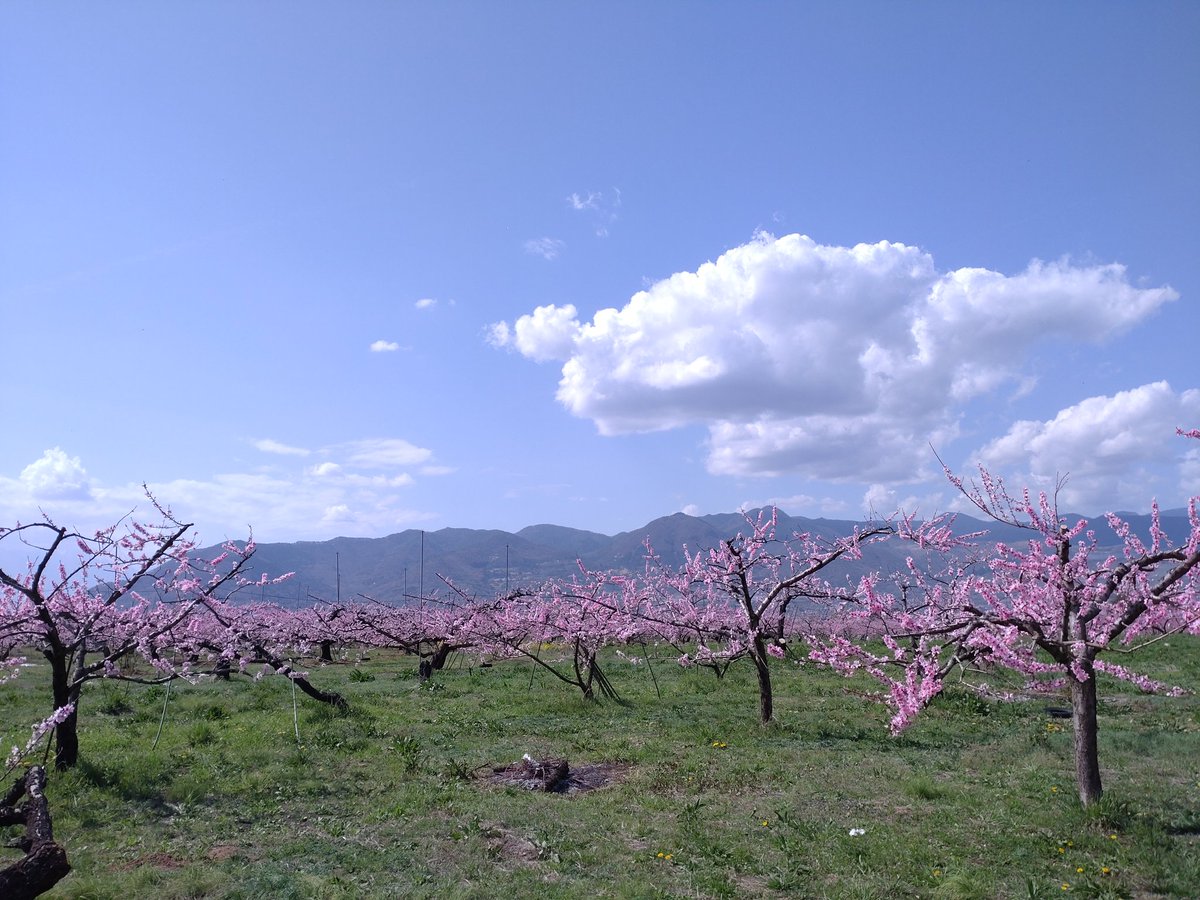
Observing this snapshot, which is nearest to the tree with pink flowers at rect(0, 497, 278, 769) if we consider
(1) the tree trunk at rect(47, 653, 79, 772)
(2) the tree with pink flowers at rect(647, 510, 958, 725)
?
(1) the tree trunk at rect(47, 653, 79, 772)

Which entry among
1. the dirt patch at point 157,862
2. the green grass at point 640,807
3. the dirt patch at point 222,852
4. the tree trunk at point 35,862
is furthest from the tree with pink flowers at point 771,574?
the tree trunk at point 35,862

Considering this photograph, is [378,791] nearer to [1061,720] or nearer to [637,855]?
[637,855]

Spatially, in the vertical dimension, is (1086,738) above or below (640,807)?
above

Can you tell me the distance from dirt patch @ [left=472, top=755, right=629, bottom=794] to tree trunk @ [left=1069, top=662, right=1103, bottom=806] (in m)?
6.59

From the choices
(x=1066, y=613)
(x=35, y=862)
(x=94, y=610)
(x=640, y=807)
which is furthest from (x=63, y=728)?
(x=1066, y=613)

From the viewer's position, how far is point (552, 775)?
1226 centimetres

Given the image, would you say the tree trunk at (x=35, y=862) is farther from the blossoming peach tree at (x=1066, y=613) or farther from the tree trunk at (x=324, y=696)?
the tree trunk at (x=324, y=696)

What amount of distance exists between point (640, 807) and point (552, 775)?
195 centimetres

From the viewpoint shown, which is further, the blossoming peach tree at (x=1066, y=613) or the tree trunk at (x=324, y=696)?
the tree trunk at (x=324, y=696)

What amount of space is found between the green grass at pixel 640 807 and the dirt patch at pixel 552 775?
0.34m

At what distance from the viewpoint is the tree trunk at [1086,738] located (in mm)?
9586

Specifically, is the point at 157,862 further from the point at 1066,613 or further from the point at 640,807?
the point at 1066,613

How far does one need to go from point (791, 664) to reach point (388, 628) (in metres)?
22.1

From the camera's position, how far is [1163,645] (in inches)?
1211
